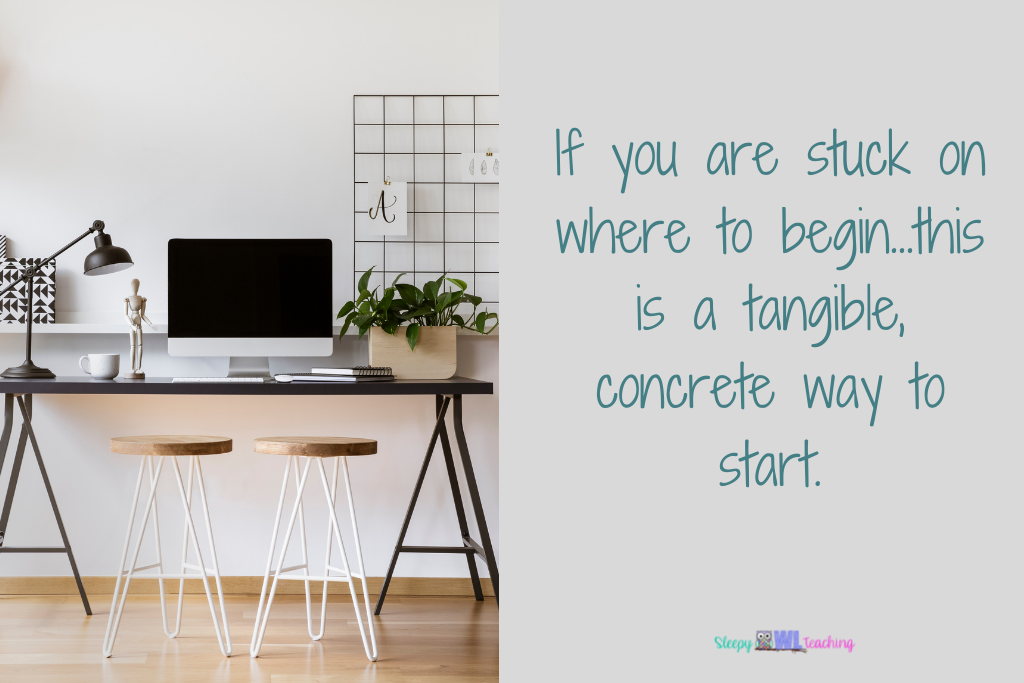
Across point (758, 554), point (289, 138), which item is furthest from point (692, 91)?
point (289, 138)

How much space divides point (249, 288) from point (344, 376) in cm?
53

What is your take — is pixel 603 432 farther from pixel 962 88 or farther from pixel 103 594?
pixel 103 594

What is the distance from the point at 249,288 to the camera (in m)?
2.64

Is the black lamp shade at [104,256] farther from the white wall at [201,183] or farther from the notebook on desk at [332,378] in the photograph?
the notebook on desk at [332,378]

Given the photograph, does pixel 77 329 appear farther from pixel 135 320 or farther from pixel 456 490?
pixel 456 490

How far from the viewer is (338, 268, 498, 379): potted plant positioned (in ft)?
8.78

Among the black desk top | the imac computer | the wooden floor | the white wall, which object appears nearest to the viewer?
the wooden floor

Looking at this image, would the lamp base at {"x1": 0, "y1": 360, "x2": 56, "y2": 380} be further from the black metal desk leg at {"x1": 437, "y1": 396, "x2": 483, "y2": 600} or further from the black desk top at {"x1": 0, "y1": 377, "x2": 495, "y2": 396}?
the black metal desk leg at {"x1": 437, "y1": 396, "x2": 483, "y2": 600}

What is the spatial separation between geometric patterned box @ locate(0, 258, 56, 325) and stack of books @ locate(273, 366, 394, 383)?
40.3 inches

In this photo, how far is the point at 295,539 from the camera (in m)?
2.88

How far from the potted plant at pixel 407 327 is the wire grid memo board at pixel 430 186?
0.77 feet

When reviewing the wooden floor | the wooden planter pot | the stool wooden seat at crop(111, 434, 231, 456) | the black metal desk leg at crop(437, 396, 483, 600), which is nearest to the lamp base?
the stool wooden seat at crop(111, 434, 231, 456)

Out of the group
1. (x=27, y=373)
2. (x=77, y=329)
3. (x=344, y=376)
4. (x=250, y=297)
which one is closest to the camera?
(x=344, y=376)

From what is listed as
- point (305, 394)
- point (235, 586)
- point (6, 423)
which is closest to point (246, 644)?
point (235, 586)
